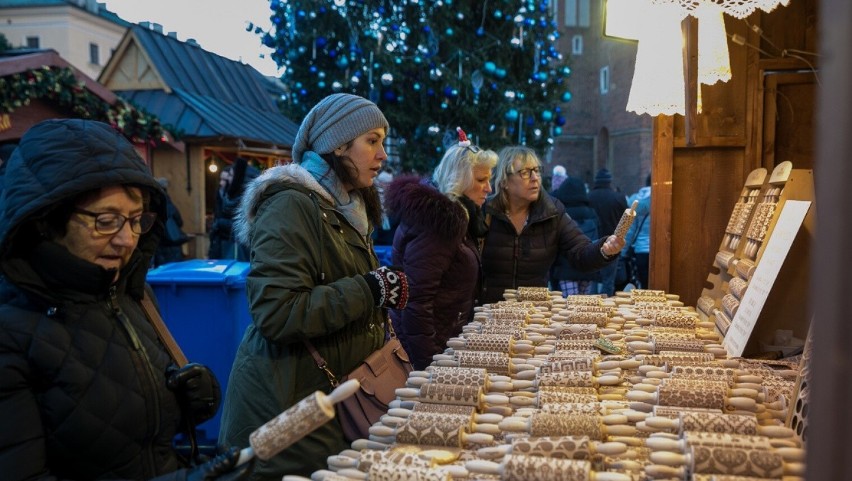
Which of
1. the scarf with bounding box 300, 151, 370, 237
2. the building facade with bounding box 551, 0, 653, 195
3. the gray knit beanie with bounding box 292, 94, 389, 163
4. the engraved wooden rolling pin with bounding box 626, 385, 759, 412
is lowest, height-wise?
the engraved wooden rolling pin with bounding box 626, 385, 759, 412

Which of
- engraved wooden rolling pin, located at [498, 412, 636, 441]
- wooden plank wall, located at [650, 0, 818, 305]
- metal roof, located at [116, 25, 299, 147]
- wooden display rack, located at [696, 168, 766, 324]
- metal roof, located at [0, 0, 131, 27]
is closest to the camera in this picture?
engraved wooden rolling pin, located at [498, 412, 636, 441]

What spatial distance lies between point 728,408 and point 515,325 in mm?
1066

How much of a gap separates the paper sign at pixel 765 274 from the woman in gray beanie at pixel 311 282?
1092 mm

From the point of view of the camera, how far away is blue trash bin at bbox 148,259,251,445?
15.5 ft

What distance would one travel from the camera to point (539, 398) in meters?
1.68

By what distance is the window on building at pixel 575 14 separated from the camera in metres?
29.3

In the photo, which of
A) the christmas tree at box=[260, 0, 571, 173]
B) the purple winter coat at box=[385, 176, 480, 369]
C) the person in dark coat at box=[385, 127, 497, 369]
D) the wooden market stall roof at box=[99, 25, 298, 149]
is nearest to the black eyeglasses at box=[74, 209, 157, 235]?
the person in dark coat at box=[385, 127, 497, 369]

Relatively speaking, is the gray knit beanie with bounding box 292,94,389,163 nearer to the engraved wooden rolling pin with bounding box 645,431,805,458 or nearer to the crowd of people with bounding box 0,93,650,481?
the crowd of people with bounding box 0,93,650,481

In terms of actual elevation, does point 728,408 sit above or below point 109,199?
below

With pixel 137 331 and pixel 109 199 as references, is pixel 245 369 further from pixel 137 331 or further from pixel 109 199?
pixel 109 199

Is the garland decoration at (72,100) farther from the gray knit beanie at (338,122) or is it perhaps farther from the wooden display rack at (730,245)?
Answer: the wooden display rack at (730,245)

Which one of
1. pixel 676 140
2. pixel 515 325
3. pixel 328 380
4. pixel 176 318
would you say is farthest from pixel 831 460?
pixel 176 318

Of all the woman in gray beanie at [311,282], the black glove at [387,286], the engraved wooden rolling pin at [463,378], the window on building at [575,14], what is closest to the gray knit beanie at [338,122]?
the woman in gray beanie at [311,282]

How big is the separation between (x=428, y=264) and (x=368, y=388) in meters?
1.31
